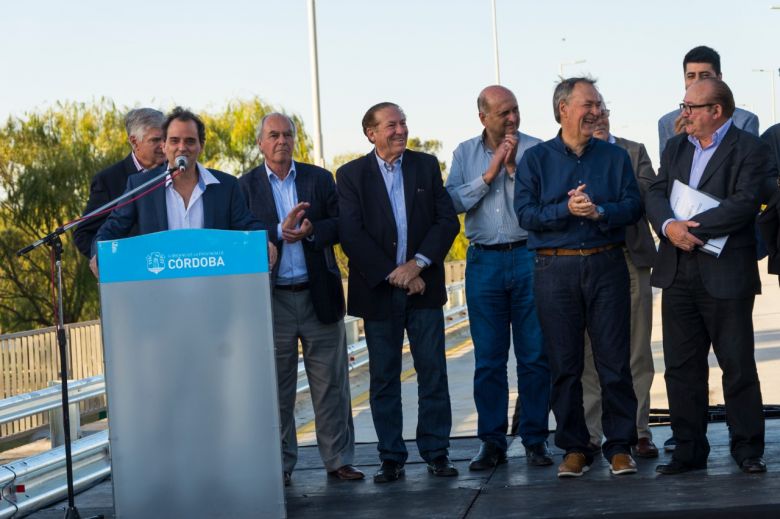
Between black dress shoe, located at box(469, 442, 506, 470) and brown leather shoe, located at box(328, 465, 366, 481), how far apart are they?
0.65m

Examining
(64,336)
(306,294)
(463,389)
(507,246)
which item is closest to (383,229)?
(306,294)

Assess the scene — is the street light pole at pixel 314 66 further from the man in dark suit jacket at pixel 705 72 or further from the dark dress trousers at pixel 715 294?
the dark dress trousers at pixel 715 294

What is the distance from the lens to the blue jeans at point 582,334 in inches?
284

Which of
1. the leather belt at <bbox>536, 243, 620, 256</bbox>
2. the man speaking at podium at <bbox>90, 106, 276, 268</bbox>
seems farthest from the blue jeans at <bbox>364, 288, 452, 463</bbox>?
the man speaking at podium at <bbox>90, 106, 276, 268</bbox>

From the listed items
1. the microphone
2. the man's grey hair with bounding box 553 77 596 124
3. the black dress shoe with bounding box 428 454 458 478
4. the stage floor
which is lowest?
the stage floor

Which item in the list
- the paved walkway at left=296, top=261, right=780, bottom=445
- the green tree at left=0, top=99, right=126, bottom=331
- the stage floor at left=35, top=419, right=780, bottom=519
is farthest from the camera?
the green tree at left=0, top=99, right=126, bottom=331

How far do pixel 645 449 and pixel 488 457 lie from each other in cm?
92

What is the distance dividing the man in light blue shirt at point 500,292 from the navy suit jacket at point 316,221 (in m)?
0.76

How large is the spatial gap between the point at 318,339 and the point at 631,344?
1927mm

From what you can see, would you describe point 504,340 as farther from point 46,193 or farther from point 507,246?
point 46,193

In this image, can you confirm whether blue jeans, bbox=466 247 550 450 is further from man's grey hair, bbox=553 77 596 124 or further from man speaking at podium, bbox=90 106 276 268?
man speaking at podium, bbox=90 106 276 268

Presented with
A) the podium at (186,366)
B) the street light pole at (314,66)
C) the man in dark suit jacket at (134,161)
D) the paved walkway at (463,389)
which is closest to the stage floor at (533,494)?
the podium at (186,366)

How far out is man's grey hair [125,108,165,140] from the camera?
7.95 meters

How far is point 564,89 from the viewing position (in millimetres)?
7297
